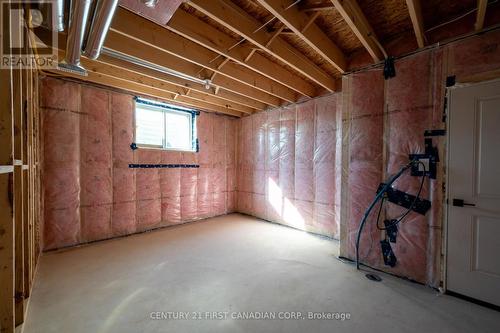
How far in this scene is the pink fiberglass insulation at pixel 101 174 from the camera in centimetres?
318

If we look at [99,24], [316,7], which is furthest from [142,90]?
[316,7]

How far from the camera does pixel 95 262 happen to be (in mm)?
2811

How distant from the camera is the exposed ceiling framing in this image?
1922 millimetres

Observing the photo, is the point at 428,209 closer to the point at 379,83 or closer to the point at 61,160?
the point at 379,83

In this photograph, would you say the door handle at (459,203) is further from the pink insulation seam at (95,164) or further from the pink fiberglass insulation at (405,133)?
A: the pink insulation seam at (95,164)

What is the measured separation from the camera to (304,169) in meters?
4.23

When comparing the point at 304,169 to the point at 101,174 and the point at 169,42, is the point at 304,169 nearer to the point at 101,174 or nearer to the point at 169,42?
the point at 169,42

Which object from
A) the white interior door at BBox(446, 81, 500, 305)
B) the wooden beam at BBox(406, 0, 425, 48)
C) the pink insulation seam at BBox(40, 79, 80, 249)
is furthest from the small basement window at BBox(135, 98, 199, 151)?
the white interior door at BBox(446, 81, 500, 305)

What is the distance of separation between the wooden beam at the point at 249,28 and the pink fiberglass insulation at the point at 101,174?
2.75 metres

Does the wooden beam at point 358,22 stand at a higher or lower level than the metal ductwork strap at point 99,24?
higher

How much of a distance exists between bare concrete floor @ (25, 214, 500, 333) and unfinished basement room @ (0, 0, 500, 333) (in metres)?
0.02

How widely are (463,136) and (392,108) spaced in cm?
72

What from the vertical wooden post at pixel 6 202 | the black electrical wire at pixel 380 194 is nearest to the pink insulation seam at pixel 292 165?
the black electrical wire at pixel 380 194

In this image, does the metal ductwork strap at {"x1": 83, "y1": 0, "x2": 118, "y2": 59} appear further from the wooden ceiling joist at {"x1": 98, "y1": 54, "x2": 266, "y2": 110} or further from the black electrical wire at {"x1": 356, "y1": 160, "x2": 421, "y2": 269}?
the black electrical wire at {"x1": 356, "y1": 160, "x2": 421, "y2": 269}
